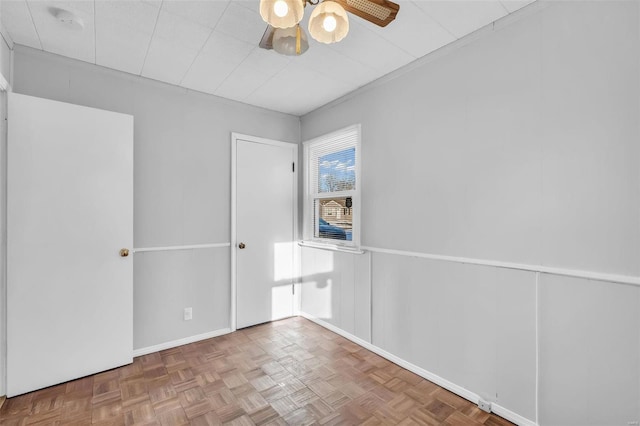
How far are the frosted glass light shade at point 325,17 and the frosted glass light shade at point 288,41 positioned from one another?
209mm

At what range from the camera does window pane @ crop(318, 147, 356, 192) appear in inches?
127

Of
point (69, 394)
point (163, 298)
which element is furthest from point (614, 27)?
point (69, 394)

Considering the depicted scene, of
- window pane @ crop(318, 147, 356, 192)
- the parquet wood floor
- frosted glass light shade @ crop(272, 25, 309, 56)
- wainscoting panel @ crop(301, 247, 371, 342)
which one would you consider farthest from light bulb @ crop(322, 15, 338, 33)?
the parquet wood floor

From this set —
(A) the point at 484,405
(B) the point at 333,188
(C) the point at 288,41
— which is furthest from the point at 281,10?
(A) the point at 484,405

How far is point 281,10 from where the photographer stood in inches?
48.1

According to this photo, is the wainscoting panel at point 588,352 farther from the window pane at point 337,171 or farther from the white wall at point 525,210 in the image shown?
the window pane at point 337,171

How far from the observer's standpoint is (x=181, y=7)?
1847 millimetres

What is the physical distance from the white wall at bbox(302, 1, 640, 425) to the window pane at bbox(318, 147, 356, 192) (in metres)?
0.55

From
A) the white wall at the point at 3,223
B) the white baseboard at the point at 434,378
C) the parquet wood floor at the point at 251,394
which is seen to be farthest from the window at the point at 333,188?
the white wall at the point at 3,223

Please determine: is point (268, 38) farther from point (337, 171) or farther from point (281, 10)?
point (337, 171)

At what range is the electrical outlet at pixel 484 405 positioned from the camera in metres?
1.98

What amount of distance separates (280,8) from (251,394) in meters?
2.40

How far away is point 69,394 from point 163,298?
934 millimetres

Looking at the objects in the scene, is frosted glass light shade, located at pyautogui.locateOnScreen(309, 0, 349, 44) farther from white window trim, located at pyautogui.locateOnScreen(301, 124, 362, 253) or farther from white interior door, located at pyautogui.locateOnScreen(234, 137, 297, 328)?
white interior door, located at pyautogui.locateOnScreen(234, 137, 297, 328)
